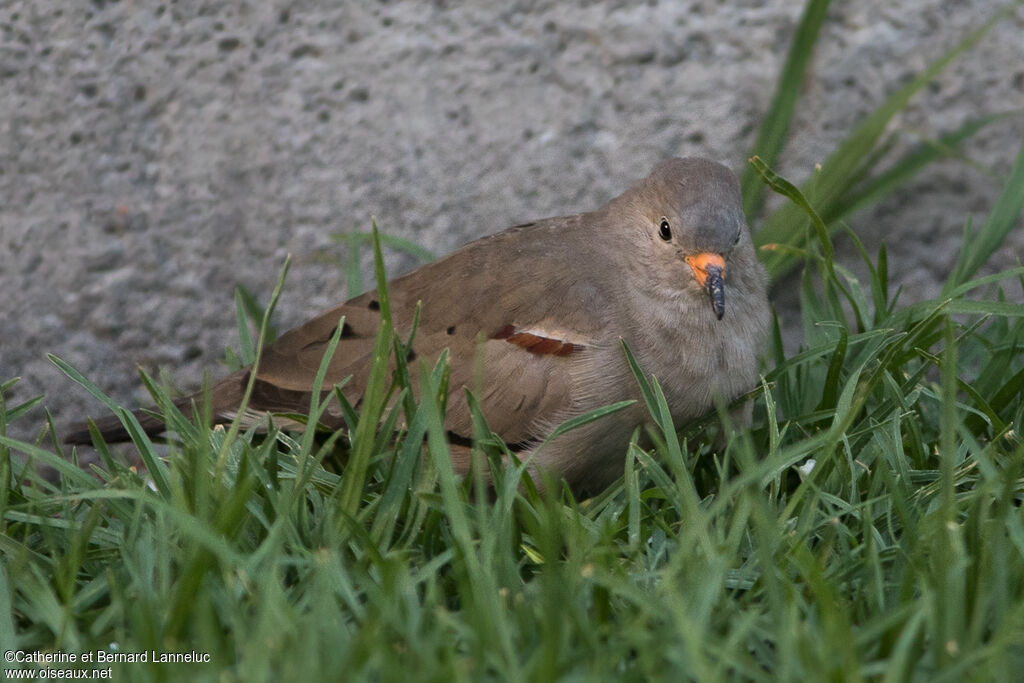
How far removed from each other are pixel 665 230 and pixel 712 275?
9.7 inches

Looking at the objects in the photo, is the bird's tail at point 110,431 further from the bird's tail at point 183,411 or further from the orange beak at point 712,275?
the orange beak at point 712,275

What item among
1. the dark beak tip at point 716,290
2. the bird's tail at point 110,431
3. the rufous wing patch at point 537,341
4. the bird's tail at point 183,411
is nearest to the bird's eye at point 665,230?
the dark beak tip at point 716,290

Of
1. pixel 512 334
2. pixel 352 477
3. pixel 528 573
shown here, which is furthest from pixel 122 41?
pixel 528 573

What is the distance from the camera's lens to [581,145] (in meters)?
4.05

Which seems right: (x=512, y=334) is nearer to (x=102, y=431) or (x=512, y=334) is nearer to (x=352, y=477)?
(x=352, y=477)

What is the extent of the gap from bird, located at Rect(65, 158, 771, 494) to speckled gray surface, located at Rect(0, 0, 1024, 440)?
551 millimetres

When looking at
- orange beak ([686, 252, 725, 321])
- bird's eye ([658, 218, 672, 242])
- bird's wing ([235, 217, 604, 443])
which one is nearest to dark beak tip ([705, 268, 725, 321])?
orange beak ([686, 252, 725, 321])

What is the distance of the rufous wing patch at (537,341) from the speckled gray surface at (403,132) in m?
0.86

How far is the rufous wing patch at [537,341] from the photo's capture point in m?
3.22

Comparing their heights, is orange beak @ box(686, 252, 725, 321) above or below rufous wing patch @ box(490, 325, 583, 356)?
above

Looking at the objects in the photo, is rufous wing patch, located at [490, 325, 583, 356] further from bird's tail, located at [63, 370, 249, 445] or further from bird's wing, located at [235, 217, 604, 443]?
bird's tail, located at [63, 370, 249, 445]

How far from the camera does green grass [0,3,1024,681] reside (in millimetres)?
2031

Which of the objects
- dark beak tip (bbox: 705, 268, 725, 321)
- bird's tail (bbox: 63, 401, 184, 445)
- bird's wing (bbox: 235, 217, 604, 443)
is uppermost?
dark beak tip (bbox: 705, 268, 725, 321)

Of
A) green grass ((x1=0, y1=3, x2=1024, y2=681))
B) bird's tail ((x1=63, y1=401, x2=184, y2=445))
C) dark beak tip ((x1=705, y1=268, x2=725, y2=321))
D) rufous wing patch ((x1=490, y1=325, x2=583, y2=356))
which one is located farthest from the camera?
bird's tail ((x1=63, y1=401, x2=184, y2=445))
